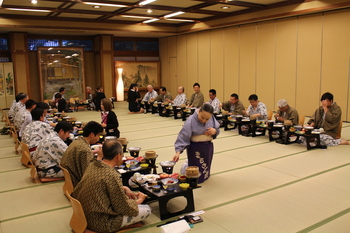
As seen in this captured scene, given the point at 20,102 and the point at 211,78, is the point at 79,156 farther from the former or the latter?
the point at 211,78

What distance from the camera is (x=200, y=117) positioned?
4129 millimetres

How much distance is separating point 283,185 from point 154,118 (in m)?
6.24

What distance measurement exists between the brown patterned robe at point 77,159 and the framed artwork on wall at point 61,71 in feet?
36.5

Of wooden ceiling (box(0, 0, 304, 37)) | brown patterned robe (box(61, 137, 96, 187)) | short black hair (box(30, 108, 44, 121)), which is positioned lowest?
brown patterned robe (box(61, 137, 96, 187))

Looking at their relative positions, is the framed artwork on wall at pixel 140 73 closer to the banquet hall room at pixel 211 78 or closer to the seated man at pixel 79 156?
the banquet hall room at pixel 211 78

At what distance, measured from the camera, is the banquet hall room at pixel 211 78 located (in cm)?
355

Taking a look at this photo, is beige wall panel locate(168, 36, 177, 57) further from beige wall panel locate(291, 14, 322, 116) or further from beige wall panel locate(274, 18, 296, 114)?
beige wall panel locate(291, 14, 322, 116)

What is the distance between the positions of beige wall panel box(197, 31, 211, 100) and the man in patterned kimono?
10612mm

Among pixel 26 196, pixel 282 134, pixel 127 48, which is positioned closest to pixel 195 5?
pixel 282 134

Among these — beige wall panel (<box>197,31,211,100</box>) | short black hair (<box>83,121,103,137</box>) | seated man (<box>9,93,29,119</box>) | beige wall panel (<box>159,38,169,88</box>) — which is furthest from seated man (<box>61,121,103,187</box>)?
beige wall panel (<box>159,38,169,88</box>)

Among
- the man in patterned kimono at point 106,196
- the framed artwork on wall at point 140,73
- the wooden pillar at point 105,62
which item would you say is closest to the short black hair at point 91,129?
the man in patterned kimono at point 106,196

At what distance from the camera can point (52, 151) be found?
432 cm

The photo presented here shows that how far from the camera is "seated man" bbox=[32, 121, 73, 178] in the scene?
13.9 feet

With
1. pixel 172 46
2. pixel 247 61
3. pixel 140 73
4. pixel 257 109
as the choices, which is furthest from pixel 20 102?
pixel 172 46
